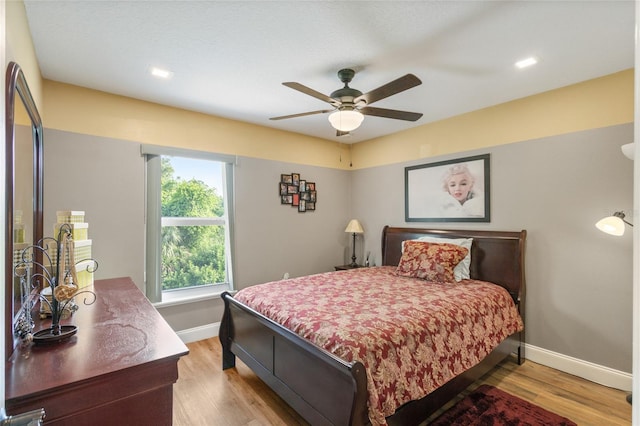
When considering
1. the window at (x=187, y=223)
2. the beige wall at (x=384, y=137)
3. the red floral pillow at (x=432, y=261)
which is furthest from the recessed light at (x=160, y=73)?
the red floral pillow at (x=432, y=261)

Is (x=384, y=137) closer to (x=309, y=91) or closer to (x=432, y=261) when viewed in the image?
(x=432, y=261)

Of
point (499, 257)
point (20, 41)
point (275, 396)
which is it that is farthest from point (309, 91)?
point (499, 257)

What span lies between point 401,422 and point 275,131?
11.5 ft

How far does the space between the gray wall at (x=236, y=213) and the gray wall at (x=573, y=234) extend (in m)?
2.24

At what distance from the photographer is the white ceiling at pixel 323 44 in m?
1.79

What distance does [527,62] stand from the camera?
7.87 ft

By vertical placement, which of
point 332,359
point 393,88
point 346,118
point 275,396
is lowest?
point 275,396

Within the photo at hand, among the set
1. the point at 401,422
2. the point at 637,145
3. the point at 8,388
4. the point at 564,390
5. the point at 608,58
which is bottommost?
the point at 564,390

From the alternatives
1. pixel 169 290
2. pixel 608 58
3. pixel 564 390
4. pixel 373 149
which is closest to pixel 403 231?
pixel 373 149

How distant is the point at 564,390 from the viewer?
8.25 ft

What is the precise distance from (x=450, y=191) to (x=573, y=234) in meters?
1.25

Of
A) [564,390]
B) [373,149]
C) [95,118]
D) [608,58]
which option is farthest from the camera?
[373,149]

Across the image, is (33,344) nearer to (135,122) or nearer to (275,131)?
(135,122)

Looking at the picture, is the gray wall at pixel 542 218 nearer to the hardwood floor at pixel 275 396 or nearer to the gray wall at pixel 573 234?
→ the gray wall at pixel 573 234
